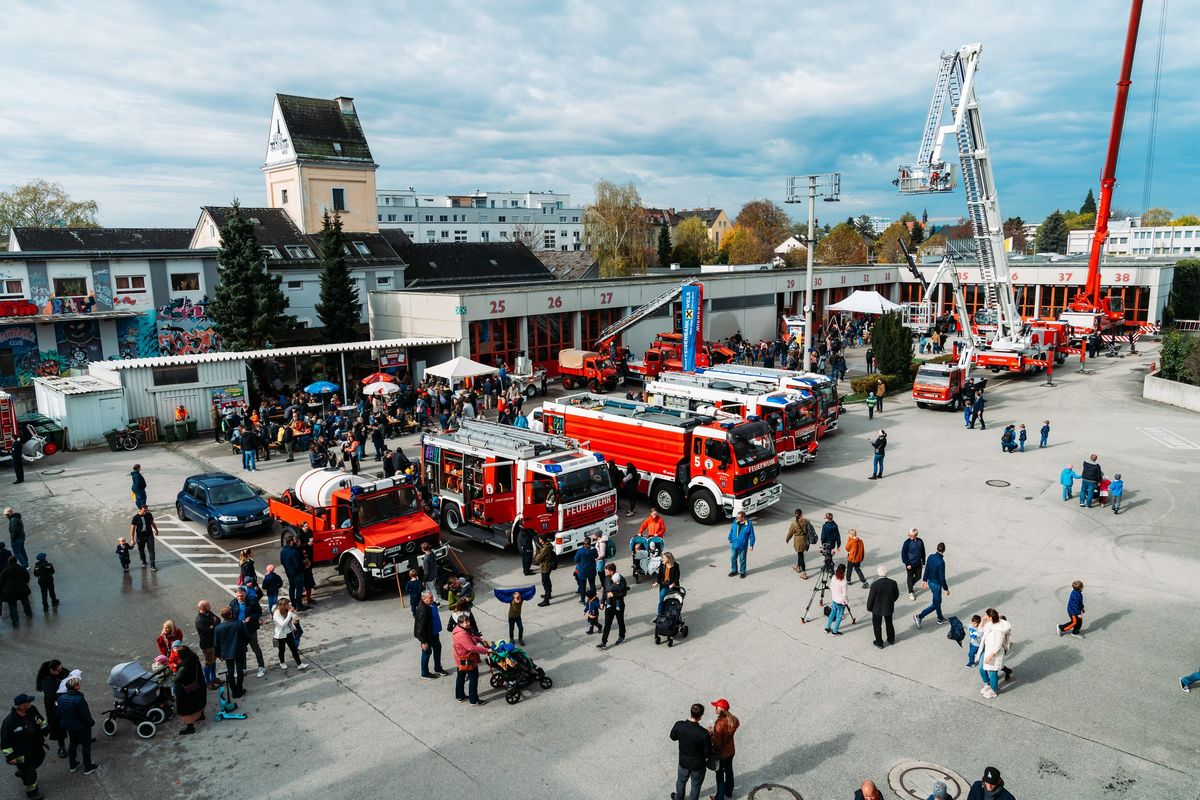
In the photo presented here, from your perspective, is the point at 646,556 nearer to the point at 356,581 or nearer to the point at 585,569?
the point at 585,569

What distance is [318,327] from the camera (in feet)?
150

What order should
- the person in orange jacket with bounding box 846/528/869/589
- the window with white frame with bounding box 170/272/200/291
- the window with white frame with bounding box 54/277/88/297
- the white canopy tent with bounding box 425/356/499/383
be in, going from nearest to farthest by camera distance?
the person in orange jacket with bounding box 846/528/869/589
the white canopy tent with bounding box 425/356/499/383
the window with white frame with bounding box 54/277/88/297
the window with white frame with bounding box 170/272/200/291

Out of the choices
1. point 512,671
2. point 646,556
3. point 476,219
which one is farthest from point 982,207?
point 476,219

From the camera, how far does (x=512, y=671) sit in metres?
11.9

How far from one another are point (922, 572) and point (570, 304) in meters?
28.9

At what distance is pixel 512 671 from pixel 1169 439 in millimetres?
26789

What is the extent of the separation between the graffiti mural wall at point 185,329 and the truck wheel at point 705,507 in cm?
2988

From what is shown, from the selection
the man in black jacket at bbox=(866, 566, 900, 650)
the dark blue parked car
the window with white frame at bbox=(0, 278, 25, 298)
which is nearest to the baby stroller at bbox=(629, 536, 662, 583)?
the man in black jacket at bbox=(866, 566, 900, 650)

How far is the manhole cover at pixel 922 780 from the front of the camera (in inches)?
378

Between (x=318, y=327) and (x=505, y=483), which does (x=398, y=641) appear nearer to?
(x=505, y=483)

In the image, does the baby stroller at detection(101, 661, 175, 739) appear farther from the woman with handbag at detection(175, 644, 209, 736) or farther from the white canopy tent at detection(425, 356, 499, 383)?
the white canopy tent at detection(425, 356, 499, 383)

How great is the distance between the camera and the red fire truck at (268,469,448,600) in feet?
51.3

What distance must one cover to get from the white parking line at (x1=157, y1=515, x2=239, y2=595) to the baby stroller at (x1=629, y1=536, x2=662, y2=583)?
27.3ft

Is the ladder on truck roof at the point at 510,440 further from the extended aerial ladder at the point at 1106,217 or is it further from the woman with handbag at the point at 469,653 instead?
the extended aerial ladder at the point at 1106,217
